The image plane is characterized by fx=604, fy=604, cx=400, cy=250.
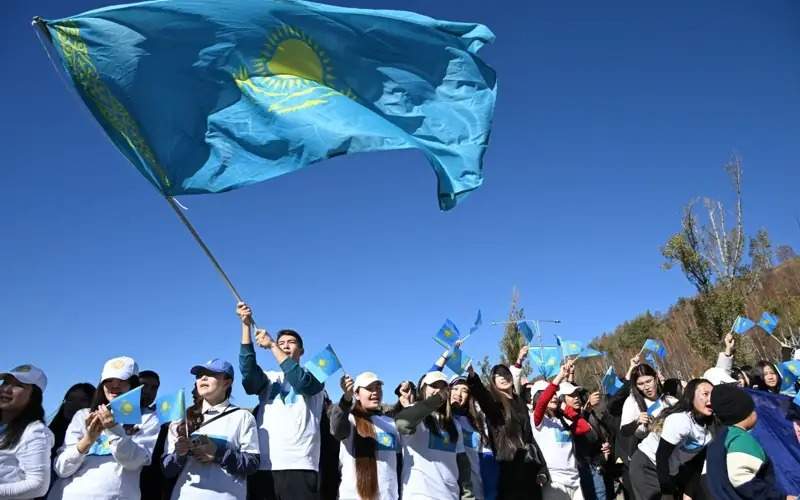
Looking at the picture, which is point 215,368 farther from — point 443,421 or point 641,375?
point 641,375

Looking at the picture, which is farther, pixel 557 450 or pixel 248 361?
pixel 557 450

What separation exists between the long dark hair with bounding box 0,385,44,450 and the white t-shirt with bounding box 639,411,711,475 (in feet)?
17.8

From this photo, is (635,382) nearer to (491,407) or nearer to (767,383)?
(767,383)

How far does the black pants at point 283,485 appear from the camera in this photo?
4750 millimetres

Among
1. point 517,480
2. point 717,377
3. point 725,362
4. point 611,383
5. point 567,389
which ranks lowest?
point 517,480

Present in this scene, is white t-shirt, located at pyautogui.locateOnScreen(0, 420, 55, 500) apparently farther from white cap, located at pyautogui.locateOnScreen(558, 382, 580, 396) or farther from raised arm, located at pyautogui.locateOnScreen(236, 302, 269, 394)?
white cap, located at pyautogui.locateOnScreen(558, 382, 580, 396)

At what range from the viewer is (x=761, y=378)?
26.4ft

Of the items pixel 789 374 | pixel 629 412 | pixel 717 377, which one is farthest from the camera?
pixel 789 374

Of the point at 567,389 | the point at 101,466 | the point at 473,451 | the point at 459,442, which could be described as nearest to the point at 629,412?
the point at 567,389

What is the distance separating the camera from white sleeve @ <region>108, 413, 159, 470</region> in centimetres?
401

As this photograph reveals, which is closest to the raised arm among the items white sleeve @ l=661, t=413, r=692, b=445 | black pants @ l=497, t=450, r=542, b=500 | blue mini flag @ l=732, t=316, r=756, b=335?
black pants @ l=497, t=450, r=542, b=500

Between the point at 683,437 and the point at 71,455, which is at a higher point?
the point at 71,455

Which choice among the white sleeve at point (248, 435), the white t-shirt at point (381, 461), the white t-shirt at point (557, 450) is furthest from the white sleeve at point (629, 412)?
the white sleeve at point (248, 435)

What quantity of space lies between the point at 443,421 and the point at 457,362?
2.57ft
